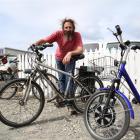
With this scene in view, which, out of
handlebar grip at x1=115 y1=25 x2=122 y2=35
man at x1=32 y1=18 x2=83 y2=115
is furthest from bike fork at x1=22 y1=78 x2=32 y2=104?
handlebar grip at x1=115 y1=25 x2=122 y2=35

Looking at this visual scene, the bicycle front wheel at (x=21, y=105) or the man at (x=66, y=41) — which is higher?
the man at (x=66, y=41)

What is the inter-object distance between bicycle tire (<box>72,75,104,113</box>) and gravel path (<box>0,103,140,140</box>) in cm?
22

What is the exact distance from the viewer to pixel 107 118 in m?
4.66

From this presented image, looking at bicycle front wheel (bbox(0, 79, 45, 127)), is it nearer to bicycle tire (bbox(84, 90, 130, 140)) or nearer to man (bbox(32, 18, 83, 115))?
man (bbox(32, 18, 83, 115))

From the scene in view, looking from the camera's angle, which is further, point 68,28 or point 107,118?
point 68,28

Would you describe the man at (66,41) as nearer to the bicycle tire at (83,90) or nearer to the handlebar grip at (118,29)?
the bicycle tire at (83,90)

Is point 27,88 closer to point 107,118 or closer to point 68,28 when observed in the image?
point 68,28

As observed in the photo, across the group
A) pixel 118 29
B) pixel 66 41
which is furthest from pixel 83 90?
pixel 118 29

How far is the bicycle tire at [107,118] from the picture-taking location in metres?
4.42

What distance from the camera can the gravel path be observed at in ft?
16.9

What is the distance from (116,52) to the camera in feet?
27.4

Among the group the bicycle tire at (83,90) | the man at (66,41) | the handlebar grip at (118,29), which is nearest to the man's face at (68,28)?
the man at (66,41)

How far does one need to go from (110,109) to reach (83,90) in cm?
163

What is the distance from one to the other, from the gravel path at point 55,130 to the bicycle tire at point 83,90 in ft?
0.72
